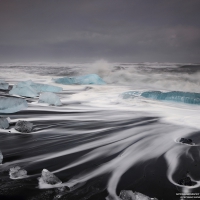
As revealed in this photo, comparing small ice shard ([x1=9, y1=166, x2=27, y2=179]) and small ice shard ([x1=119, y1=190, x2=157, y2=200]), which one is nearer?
small ice shard ([x1=119, y1=190, x2=157, y2=200])

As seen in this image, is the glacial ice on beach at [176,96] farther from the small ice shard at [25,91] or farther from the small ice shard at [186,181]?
the small ice shard at [186,181]

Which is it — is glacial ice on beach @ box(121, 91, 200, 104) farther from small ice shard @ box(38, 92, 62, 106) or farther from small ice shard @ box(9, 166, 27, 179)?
small ice shard @ box(9, 166, 27, 179)

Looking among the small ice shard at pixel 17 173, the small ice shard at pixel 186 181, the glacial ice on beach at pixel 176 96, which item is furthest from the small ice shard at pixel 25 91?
the small ice shard at pixel 186 181

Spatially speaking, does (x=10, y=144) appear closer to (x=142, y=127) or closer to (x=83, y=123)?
(x=83, y=123)

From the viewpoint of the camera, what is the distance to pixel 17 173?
1.33 metres

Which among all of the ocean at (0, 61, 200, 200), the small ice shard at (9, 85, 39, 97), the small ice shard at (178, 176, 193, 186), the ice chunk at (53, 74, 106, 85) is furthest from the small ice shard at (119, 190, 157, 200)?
the ice chunk at (53, 74, 106, 85)

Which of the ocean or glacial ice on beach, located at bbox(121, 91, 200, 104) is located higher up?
glacial ice on beach, located at bbox(121, 91, 200, 104)

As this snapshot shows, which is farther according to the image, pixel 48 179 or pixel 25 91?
pixel 25 91

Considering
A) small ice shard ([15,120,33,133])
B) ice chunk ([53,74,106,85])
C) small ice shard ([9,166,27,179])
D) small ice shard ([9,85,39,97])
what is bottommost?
small ice shard ([9,166,27,179])

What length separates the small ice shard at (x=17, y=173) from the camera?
1322 millimetres

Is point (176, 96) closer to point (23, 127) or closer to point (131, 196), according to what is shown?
point (23, 127)

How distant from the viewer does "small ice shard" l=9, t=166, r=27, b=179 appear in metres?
1.32

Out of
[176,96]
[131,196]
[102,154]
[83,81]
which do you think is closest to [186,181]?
[131,196]

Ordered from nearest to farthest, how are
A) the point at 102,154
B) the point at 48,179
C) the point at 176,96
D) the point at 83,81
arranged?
the point at 48,179 < the point at 102,154 < the point at 176,96 < the point at 83,81
